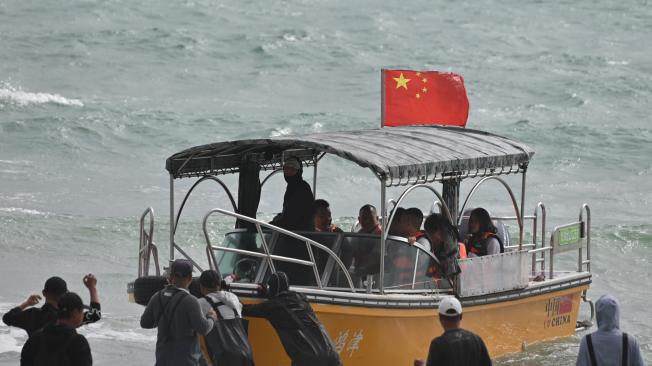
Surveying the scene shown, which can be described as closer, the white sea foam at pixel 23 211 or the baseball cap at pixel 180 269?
the baseball cap at pixel 180 269

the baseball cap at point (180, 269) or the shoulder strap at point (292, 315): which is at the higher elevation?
the baseball cap at point (180, 269)

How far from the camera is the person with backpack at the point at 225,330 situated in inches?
375

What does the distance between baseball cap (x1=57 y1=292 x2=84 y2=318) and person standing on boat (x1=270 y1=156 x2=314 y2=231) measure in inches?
175

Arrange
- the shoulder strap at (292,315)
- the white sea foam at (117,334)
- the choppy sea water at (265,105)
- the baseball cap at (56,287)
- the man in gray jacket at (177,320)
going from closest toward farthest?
the baseball cap at (56,287) → the man in gray jacket at (177,320) → the shoulder strap at (292,315) → the white sea foam at (117,334) → the choppy sea water at (265,105)

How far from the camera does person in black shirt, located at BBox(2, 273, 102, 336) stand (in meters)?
8.37

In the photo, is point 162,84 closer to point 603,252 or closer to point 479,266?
point 603,252

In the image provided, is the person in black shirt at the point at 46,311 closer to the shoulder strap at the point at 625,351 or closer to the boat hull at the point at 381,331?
the boat hull at the point at 381,331

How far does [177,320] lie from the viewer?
883 cm

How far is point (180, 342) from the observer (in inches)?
351

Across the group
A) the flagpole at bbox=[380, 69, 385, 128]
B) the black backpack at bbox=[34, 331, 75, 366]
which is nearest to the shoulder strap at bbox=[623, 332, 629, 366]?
the black backpack at bbox=[34, 331, 75, 366]

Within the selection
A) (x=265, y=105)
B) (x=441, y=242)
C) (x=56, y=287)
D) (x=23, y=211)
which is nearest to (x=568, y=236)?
(x=441, y=242)

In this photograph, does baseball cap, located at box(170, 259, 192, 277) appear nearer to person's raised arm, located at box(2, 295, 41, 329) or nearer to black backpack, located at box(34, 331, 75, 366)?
person's raised arm, located at box(2, 295, 41, 329)

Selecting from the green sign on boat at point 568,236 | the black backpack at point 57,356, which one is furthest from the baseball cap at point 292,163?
the black backpack at point 57,356

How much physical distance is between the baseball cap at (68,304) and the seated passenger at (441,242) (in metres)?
4.61
